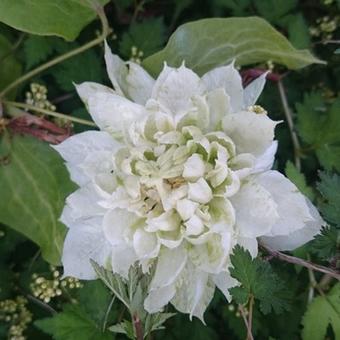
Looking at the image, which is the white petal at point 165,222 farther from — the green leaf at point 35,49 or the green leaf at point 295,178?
the green leaf at point 35,49

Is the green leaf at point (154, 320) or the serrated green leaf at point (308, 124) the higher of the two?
the serrated green leaf at point (308, 124)

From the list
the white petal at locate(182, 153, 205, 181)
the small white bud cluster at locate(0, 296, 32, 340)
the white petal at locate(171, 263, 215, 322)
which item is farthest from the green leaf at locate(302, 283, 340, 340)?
the small white bud cluster at locate(0, 296, 32, 340)

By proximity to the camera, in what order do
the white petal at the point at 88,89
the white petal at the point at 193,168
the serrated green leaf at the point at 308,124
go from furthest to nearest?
the serrated green leaf at the point at 308,124, the white petal at the point at 88,89, the white petal at the point at 193,168

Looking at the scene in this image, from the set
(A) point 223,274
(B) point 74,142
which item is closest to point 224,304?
(A) point 223,274

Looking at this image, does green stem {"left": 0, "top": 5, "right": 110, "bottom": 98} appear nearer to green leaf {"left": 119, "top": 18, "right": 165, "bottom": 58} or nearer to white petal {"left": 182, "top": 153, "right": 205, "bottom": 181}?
green leaf {"left": 119, "top": 18, "right": 165, "bottom": 58}

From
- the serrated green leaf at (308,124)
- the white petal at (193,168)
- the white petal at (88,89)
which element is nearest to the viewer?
the white petal at (193,168)

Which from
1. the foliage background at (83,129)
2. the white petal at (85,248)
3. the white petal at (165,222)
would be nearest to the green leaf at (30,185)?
the foliage background at (83,129)

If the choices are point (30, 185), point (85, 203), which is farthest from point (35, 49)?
point (85, 203)

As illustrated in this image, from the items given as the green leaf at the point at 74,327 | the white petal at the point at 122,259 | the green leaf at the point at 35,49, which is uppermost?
the green leaf at the point at 35,49
